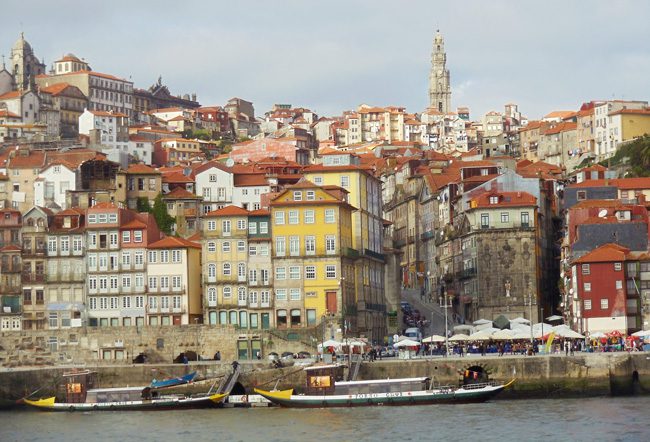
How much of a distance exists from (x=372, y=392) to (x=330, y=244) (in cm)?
1958

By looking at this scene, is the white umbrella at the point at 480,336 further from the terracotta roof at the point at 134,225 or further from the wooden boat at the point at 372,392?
the terracotta roof at the point at 134,225

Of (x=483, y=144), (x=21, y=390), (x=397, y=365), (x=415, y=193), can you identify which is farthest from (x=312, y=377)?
(x=483, y=144)

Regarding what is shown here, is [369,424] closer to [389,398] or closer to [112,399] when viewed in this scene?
[389,398]

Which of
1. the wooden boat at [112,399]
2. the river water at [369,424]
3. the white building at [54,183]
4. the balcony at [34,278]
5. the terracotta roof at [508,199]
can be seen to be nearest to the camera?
the river water at [369,424]

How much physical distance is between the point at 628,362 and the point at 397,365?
38.4ft

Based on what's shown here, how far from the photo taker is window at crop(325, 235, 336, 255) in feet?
325

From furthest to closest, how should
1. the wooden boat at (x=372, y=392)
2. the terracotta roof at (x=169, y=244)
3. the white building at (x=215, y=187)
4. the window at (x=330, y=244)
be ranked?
the white building at (x=215, y=187)
the terracotta roof at (x=169, y=244)
the window at (x=330, y=244)
the wooden boat at (x=372, y=392)

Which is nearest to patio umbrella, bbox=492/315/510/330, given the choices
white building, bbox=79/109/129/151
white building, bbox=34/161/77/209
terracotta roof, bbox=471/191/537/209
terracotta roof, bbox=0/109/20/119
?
terracotta roof, bbox=471/191/537/209

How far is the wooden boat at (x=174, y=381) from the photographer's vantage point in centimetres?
8531

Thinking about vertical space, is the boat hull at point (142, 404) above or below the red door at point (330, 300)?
below

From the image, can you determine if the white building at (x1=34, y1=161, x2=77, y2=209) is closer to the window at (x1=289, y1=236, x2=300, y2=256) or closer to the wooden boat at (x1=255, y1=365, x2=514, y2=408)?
the window at (x1=289, y1=236, x2=300, y2=256)

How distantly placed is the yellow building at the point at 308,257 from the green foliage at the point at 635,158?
45.0 metres

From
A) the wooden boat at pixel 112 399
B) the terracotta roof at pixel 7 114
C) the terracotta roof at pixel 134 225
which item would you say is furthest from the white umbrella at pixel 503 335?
the terracotta roof at pixel 7 114

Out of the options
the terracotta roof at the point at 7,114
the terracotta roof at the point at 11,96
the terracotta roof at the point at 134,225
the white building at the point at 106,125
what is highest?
the terracotta roof at the point at 11,96
